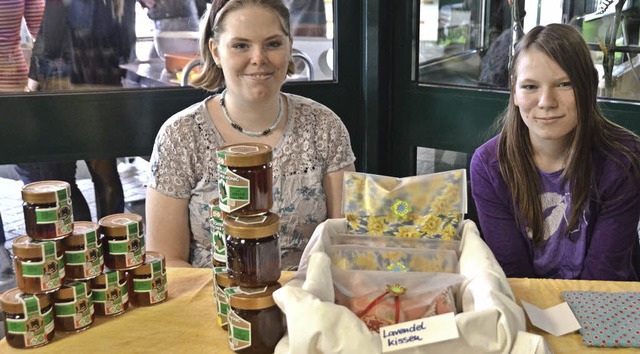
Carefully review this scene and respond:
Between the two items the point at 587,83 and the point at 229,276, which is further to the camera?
the point at 587,83

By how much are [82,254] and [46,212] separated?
0.10 m

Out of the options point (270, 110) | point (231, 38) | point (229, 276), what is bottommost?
point (229, 276)

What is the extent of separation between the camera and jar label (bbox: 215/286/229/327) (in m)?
1.31

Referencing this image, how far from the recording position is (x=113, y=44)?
263cm

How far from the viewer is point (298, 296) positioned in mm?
1128

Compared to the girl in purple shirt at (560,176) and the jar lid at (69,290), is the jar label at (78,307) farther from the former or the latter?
the girl in purple shirt at (560,176)

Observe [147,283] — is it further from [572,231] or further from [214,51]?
[572,231]

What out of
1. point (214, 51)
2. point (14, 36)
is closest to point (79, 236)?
point (214, 51)

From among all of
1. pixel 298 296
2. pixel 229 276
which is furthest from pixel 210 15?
pixel 298 296

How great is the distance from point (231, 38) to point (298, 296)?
102 cm

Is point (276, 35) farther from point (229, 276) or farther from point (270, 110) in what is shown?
point (229, 276)

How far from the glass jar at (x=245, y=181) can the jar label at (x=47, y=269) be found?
0.31m

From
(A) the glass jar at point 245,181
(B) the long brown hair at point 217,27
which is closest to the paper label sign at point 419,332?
(A) the glass jar at point 245,181

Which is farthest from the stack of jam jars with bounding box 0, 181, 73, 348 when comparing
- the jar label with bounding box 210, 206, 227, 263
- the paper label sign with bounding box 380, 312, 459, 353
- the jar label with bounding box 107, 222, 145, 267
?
the paper label sign with bounding box 380, 312, 459, 353
